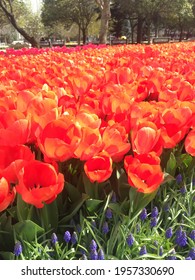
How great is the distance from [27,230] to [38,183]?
0.67 ft

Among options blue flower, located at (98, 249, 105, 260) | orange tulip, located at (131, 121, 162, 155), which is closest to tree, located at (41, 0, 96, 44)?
orange tulip, located at (131, 121, 162, 155)

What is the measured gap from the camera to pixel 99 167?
63.6 inches

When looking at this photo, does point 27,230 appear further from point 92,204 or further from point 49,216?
point 92,204

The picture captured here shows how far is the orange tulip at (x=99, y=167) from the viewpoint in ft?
5.10

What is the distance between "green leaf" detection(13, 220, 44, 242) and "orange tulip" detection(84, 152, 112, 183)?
0.86 ft

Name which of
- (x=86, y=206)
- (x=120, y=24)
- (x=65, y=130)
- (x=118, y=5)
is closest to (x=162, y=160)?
(x=86, y=206)

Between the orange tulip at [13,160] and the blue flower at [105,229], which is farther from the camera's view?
the blue flower at [105,229]

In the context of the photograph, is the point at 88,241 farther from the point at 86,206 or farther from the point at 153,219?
the point at 153,219

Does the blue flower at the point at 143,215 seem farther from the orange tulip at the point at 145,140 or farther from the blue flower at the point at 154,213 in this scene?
the orange tulip at the point at 145,140

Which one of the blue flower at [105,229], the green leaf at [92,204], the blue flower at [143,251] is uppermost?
the green leaf at [92,204]

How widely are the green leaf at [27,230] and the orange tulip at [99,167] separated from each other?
26 cm

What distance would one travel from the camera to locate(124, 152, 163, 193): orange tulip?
1.52 meters

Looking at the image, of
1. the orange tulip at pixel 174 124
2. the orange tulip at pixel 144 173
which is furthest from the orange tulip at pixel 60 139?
the orange tulip at pixel 174 124

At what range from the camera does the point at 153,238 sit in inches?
64.6
